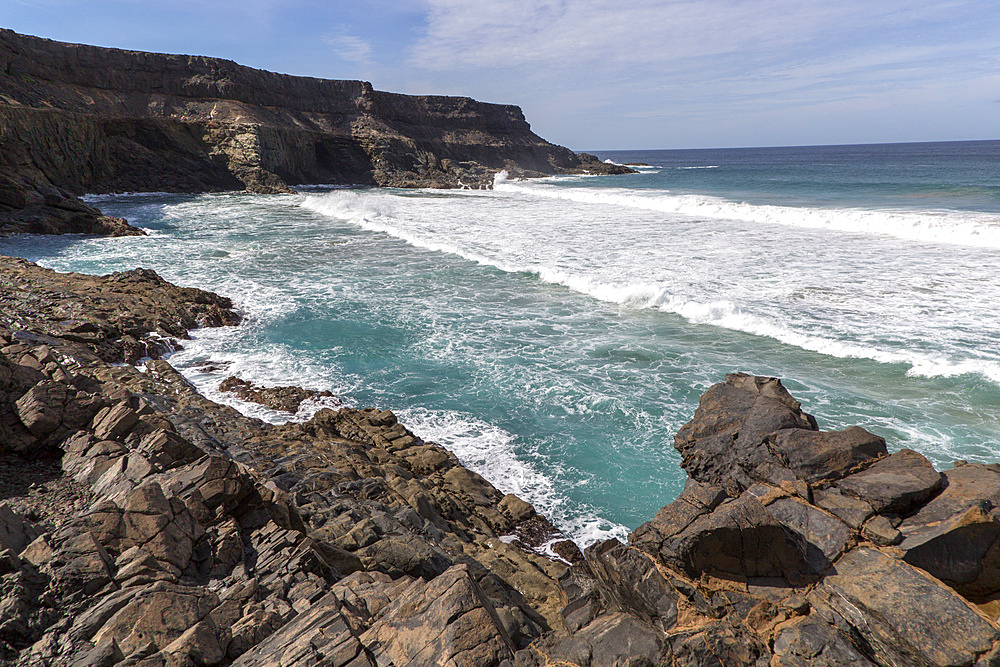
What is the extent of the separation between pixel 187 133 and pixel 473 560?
2248 inches

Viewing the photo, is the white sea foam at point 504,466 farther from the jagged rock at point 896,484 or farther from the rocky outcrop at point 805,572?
the jagged rock at point 896,484

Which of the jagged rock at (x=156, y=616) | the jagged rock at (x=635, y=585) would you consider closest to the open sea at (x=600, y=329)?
the jagged rock at (x=635, y=585)

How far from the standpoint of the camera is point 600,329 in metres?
12.3

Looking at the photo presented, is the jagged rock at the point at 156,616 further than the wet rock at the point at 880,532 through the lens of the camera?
No

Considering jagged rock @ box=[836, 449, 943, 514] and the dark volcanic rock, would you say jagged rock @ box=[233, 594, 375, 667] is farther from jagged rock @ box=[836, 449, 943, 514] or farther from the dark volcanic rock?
the dark volcanic rock

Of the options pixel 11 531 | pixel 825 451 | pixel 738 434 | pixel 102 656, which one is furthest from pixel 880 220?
pixel 11 531

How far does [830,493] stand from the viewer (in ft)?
13.6

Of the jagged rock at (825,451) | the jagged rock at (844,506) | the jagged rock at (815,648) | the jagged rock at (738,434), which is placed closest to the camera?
the jagged rock at (815,648)

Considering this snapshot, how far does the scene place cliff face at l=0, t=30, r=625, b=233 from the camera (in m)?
30.3

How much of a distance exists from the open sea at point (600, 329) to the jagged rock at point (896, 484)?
A: 2.63 meters

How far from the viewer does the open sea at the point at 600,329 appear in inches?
305

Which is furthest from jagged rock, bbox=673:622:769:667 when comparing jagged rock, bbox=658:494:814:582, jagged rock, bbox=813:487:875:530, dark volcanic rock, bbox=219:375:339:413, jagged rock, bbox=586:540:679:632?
dark volcanic rock, bbox=219:375:339:413

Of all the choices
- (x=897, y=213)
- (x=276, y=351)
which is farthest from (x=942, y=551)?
(x=897, y=213)

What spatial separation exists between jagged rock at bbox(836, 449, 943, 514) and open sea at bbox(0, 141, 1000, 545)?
2631 millimetres
